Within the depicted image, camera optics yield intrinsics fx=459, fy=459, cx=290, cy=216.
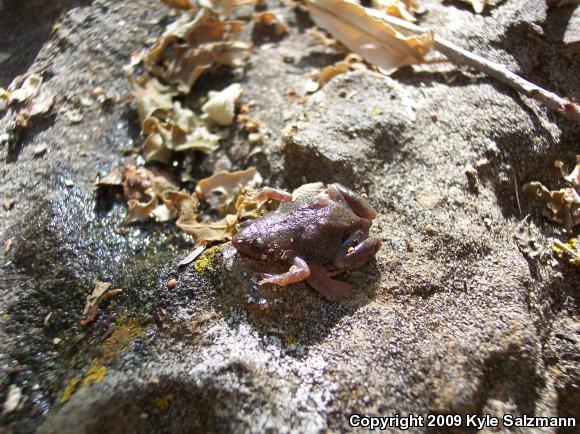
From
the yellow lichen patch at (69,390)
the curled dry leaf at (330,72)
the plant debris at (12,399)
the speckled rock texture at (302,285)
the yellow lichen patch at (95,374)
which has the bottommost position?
the plant debris at (12,399)

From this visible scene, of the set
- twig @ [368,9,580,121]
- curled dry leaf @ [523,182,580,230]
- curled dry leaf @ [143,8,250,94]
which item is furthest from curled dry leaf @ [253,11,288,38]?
curled dry leaf @ [523,182,580,230]

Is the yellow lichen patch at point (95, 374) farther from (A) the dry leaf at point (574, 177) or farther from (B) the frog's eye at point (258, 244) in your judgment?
(A) the dry leaf at point (574, 177)

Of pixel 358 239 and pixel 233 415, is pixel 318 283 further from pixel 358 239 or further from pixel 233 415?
pixel 233 415

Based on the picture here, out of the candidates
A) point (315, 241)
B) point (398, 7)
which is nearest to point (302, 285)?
point (315, 241)

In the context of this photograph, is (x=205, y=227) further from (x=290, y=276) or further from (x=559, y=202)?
(x=559, y=202)

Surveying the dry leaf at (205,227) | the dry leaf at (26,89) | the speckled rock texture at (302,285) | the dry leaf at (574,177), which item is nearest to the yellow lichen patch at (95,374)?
the speckled rock texture at (302,285)

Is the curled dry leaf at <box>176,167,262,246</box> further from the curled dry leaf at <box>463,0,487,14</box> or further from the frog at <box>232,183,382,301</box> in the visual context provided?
the curled dry leaf at <box>463,0,487,14</box>
